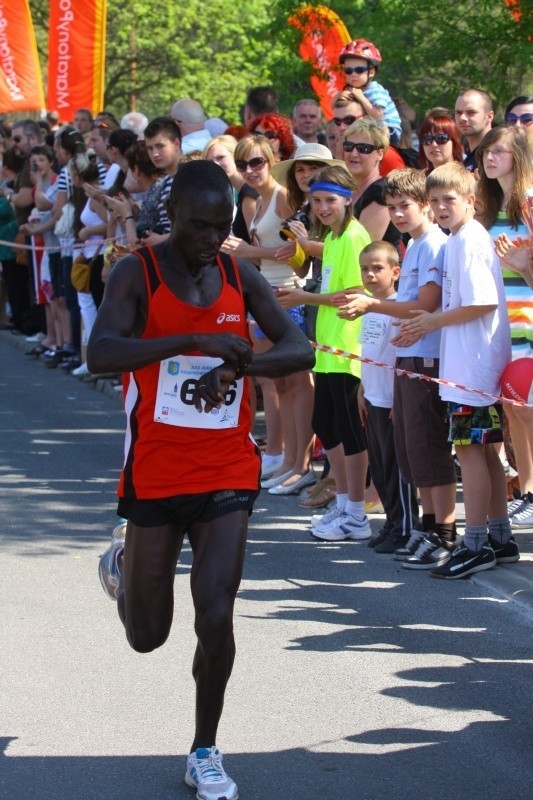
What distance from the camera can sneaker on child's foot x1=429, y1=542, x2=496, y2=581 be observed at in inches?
281

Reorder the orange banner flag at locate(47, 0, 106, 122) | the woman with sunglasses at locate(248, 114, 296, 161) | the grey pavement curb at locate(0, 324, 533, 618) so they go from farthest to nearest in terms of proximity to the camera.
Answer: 1. the orange banner flag at locate(47, 0, 106, 122)
2. the woman with sunglasses at locate(248, 114, 296, 161)
3. the grey pavement curb at locate(0, 324, 533, 618)

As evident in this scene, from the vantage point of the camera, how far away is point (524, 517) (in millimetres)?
8180

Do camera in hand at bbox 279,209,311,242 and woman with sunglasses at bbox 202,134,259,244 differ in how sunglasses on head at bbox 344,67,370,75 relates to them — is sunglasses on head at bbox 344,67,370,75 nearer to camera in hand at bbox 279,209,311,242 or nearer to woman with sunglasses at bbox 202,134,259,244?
woman with sunglasses at bbox 202,134,259,244

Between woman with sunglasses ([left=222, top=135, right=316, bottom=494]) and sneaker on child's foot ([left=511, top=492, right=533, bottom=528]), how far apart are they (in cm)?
176

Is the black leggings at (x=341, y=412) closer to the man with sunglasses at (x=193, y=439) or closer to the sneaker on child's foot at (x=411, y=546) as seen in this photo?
the sneaker on child's foot at (x=411, y=546)

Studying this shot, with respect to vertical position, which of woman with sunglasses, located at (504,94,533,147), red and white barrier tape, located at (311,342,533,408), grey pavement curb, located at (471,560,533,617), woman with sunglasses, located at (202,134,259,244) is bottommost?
grey pavement curb, located at (471,560,533,617)

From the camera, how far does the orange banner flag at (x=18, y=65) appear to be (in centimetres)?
2255

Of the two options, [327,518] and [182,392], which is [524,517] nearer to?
[327,518]

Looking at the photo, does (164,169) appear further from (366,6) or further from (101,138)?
(366,6)

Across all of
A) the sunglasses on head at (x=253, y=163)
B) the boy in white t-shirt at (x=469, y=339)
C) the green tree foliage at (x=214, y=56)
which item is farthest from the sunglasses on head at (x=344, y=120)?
the green tree foliage at (x=214, y=56)

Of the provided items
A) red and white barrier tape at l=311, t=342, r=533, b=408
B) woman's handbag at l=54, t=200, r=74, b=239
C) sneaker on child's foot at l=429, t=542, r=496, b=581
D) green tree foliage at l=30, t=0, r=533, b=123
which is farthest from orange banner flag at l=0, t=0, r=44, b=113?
sneaker on child's foot at l=429, t=542, r=496, b=581

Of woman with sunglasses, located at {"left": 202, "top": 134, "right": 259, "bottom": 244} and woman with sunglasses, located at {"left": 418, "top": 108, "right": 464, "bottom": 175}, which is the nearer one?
woman with sunglasses, located at {"left": 418, "top": 108, "right": 464, "bottom": 175}

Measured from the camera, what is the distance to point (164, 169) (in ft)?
35.6

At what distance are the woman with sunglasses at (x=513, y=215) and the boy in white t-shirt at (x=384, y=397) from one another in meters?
0.62
